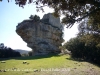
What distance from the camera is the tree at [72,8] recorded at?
929 cm

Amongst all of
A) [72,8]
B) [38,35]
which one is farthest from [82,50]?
[72,8]

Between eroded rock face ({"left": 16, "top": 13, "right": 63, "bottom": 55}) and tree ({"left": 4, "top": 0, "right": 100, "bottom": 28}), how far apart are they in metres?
36.5

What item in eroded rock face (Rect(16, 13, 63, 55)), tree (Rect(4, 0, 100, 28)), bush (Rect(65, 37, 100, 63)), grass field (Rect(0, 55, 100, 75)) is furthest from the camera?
eroded rock face (Rect(16, 13, 63, 55))

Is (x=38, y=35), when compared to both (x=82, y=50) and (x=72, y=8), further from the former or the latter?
(x=72, y=8)

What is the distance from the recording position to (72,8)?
33.9ft

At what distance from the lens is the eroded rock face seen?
157ft

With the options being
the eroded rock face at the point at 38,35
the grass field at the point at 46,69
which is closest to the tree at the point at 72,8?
the grass field at the point at 46,69

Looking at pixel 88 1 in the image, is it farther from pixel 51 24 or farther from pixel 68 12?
pixel 51 24

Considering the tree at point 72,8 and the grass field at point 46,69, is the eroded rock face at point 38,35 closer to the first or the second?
the grass field at point 46,69

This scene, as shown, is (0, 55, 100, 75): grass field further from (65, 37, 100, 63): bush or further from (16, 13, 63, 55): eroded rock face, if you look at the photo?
(16, 13, 63, 55): eroded rock face

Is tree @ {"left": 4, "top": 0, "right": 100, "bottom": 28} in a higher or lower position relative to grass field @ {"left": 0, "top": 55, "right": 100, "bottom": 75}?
higher

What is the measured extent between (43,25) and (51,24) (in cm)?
396

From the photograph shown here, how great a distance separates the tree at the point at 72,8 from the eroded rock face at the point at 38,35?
120 ft

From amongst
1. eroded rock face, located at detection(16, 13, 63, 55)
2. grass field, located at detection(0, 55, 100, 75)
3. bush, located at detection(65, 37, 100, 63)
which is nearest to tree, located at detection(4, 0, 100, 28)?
grass field, located at detection(0, 55, 100, 75)
